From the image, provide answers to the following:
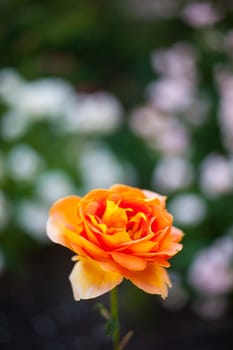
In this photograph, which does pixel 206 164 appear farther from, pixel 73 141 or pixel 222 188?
pixel 73 141

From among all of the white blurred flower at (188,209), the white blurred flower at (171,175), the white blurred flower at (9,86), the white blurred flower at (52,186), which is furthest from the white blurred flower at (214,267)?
the white blurred flower at (9,86)

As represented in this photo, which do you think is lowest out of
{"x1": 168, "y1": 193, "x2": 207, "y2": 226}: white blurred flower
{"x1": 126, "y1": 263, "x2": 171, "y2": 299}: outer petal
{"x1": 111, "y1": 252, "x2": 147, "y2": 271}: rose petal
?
{"x1": 168, "y1": 193, "x2": 207, "y2": 226}: white blurred flower

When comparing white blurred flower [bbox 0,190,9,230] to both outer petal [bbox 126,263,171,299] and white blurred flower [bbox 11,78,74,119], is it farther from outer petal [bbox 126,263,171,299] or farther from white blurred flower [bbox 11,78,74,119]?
outer petal [bbox 126,263,171,299]

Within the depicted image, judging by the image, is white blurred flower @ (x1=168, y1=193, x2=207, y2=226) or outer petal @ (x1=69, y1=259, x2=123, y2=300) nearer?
outer petal @ (x1=69, y1=259, x2=123, y2=300)

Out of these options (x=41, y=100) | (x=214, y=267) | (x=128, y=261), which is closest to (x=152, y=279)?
(x=128, y=261)

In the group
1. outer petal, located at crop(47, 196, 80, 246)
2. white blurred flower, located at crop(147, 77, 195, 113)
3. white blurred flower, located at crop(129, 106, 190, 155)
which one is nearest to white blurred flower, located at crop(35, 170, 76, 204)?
white blurred flower, located at crop(129, 106, 190, 155)

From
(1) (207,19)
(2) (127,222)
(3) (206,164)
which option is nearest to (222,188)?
(3) (206,164)

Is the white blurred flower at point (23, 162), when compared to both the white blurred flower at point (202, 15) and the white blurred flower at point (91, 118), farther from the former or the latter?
the white blurred flower at point (202, 15)
